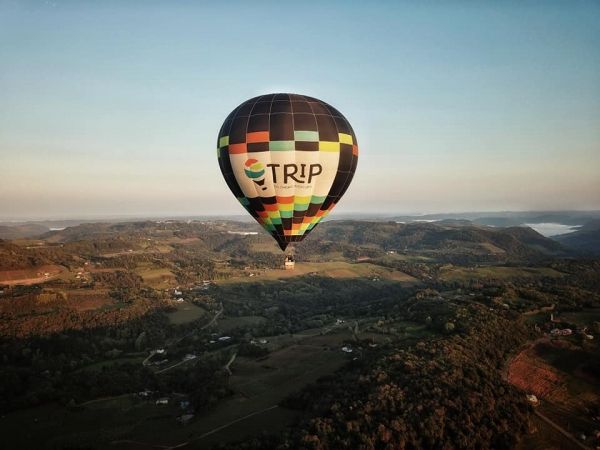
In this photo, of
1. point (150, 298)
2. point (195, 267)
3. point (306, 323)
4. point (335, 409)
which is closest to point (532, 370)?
point (335, 409)

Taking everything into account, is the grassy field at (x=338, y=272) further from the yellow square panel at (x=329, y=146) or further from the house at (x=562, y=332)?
the yellow square panel at (x=329, y=146)

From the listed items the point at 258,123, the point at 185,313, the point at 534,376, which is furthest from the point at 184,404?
the point at 185,313

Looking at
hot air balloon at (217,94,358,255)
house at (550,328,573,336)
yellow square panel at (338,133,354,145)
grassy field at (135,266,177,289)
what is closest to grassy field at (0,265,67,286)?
grassy field at (135,266,177,289)

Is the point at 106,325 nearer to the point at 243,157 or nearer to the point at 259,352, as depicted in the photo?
the point at 259,352

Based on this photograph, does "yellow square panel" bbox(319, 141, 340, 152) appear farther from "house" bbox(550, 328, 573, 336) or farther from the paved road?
"house" bbox(550, 328, 573, 336)

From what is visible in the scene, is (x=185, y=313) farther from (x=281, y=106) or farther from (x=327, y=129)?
(x=327, y=129)

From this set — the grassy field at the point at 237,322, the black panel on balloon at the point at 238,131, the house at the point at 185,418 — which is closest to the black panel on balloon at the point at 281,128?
the black panel on balloon at the point at 238,131
